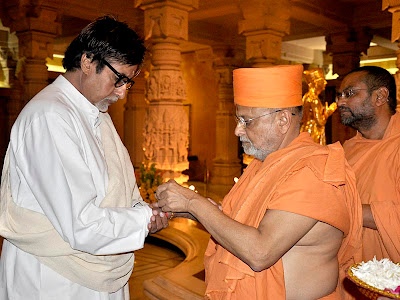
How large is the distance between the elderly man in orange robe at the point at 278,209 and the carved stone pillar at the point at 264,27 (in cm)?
589

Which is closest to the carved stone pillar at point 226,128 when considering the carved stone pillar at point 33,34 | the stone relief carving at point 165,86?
the carved stone pillar at point 33,34

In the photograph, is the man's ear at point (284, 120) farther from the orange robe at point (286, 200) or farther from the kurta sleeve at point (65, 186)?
the kurta sleeve at point (65, 186)

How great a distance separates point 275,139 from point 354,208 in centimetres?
54

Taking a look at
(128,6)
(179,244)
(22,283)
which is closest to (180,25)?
(179,244)

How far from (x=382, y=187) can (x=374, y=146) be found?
32 centimetres

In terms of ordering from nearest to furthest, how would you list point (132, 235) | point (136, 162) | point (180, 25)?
point (132, 235) → point (180, 25) → point (136, 162)

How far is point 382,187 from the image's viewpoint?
2842 millimetres

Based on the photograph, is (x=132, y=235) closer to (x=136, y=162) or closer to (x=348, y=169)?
(x=348, y=169)

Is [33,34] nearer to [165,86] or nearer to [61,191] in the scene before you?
[165,86]

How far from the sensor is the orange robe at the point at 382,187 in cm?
265

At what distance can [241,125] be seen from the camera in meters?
2.07

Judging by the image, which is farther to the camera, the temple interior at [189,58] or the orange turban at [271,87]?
the temple interior at [189,58]

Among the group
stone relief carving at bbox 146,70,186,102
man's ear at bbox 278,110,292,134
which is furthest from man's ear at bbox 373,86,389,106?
stone relief carving at bbox 146,70,186,102

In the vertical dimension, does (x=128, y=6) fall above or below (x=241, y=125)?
above
